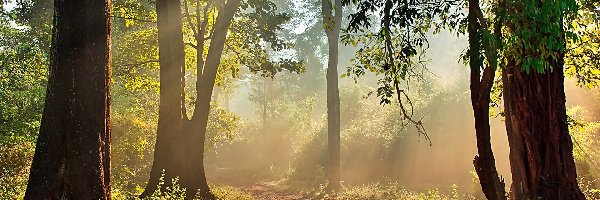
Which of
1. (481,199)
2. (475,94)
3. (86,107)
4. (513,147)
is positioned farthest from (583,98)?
(86,107)

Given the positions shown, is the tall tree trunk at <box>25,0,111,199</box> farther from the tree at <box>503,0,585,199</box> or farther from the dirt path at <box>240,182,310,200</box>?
the dirt path at <box>240,182,310,200</box>

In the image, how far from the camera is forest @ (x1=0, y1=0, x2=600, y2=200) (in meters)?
5.98

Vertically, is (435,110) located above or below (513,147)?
above

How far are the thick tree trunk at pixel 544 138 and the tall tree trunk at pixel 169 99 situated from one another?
8.87 m

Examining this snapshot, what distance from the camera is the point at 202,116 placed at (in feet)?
45.5

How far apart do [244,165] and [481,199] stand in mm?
29782

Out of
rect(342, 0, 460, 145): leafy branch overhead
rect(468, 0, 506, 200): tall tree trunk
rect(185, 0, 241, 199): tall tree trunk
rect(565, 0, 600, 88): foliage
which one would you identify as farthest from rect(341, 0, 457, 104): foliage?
rect(185, 0, 241, 199): tall tree trunk

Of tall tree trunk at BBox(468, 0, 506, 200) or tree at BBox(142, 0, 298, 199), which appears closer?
tall tree trunk at BBox(468, 0, 506, 200)

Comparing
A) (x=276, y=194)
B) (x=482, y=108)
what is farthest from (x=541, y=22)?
(x=276, y=194)

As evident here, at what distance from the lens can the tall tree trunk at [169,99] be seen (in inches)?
477

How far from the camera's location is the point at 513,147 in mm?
6617

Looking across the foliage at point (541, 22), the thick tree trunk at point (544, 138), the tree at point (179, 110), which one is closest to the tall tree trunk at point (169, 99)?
the tree at point (179, 110)

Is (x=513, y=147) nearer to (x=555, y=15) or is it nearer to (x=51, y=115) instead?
(x=555, y=15)

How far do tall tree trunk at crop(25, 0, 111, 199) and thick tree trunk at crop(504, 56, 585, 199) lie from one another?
612 cm
